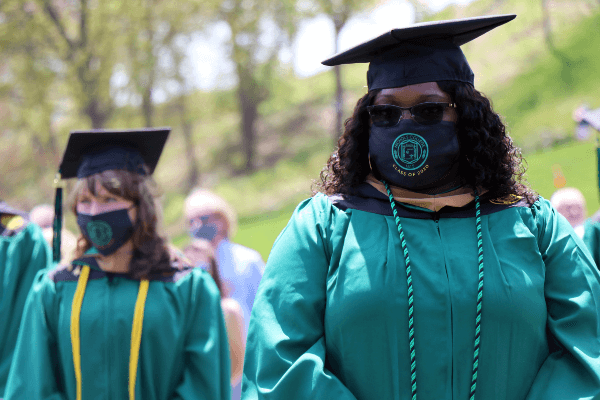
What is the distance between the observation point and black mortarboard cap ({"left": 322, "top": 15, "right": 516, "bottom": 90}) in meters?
1.91

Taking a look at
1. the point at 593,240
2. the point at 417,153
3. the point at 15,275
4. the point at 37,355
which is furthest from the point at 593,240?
the point at 15,275

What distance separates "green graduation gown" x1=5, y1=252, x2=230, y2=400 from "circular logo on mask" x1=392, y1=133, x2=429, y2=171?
168 cm

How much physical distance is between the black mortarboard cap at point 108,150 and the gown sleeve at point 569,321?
2408 mm

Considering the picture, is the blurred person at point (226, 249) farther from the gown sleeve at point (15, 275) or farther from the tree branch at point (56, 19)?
the tree branch at point (56, 19)

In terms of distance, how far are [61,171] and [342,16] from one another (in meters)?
11.8

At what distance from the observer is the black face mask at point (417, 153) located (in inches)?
74.4

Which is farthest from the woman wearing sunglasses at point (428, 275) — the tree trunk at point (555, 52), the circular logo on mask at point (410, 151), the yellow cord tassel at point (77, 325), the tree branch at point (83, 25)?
the tree branch at point (83, 25)

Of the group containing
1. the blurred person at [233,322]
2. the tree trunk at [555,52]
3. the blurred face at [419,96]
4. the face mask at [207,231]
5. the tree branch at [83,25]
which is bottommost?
the blurred person at [233,322]

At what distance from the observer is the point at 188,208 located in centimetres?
570

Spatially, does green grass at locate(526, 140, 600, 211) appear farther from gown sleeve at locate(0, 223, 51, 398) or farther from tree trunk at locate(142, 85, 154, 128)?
tree trunk at locate(142, 85, 154, 128)

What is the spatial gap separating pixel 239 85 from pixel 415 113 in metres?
17.2

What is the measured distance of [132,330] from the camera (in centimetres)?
300

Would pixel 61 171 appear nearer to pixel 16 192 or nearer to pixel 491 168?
pixel 491 168

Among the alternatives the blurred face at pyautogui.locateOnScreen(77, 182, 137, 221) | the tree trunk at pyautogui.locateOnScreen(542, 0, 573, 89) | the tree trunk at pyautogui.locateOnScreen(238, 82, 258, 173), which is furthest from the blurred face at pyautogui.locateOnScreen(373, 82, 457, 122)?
the tree trunk at pyautogui.locateOnScreen(238, 82, 258, 173)
